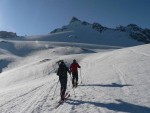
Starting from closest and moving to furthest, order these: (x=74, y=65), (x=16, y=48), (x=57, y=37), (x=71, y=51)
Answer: (x=74, y=65), (x=71, y=51), (x=16, y=48), (x=57, y=37)

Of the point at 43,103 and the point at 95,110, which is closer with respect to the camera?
the point at 95,110

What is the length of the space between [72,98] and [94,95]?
4.15ft

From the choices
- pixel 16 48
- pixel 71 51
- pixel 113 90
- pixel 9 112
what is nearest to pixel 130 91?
pixel 113 90

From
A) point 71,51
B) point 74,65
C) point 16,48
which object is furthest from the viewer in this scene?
point 16,48

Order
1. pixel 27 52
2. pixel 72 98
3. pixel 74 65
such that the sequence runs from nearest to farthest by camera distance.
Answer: pixel 72 98 < pixel 74 65 < pixel 27 52

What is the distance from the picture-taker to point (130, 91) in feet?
55.7

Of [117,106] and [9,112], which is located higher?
[117,106]

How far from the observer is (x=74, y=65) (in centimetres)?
2306

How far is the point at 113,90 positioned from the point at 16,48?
377 ft

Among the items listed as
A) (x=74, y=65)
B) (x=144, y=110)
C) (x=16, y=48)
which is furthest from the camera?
(x=16, y=48)

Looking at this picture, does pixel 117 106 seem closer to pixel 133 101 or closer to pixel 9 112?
pixel 133 101

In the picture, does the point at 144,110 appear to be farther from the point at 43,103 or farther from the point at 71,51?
the point at 71,51

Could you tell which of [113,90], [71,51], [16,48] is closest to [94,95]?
[113,90]

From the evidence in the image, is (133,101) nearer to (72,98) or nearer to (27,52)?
(72,98)
